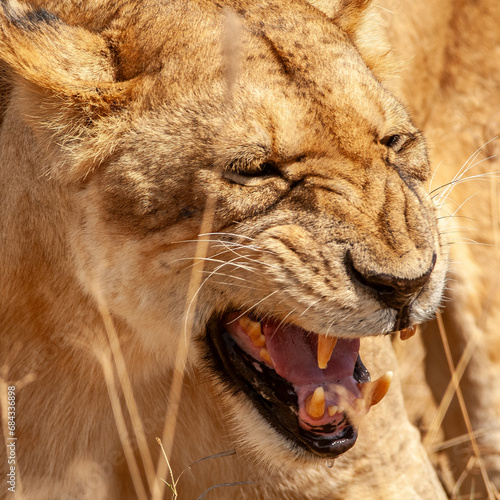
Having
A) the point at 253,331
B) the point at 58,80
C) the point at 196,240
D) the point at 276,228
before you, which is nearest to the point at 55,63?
the point at 58,80

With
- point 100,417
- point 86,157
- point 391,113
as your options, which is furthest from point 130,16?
point 100,417

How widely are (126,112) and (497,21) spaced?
169 centimetres

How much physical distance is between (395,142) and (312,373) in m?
0.55

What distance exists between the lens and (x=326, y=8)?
2.19 m

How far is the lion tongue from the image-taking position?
71.7 inches

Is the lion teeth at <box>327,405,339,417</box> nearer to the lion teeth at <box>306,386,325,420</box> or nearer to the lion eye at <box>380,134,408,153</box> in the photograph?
the lion teeth at <box>306,386,325,420</box>

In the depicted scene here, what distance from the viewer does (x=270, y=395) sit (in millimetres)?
1863

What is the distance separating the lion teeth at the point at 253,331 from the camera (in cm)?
187

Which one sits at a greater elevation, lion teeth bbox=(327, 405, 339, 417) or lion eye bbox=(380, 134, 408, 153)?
lion eye bbox=(380, 134, 408, 153)

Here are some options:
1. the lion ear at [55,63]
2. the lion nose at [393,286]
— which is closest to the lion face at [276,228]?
the lion nose at [393,286]

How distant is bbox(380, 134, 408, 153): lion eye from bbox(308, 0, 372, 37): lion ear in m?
0.40

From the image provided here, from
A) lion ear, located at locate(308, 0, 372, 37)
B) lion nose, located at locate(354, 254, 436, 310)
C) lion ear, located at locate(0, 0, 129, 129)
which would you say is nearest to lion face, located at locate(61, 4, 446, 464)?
lion nose, located at locate(354, 254, 436, 310)

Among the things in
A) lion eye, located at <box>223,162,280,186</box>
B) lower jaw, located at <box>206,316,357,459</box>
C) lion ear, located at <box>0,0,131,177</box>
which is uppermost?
lion ear, located at <box>0,0,131,177</box>

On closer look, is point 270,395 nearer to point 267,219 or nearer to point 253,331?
point 253,331
